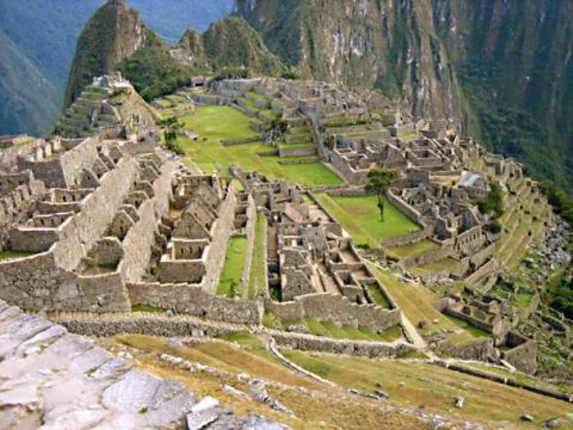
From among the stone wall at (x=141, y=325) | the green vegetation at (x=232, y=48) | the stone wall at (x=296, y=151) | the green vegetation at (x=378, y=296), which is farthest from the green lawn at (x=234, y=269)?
the green vegetation at (x=232, y=48)

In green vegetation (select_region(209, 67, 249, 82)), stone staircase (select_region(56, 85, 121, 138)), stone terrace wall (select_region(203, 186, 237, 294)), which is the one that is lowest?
stone terrace wall (select_region(203, 186, 237, 294))

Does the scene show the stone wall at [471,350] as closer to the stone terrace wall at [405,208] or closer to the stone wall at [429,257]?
the stone wall at [429,257]

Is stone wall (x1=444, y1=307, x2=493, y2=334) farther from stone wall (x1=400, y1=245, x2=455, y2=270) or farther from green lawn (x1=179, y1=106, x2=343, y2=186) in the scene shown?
green lawn (x1=179, y1=106, x2=343, y2=186)

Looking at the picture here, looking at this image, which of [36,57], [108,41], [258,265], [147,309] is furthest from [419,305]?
[108,41]

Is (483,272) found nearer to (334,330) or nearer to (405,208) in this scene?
(405,208)

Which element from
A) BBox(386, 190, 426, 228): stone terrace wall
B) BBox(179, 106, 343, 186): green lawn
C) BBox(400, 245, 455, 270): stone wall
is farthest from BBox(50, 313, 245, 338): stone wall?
BBox(179, 106, 343, 186): green lawn

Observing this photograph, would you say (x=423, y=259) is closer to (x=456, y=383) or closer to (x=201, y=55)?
(x=456, y=383)

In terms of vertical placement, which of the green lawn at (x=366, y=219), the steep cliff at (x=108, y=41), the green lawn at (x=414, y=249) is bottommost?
the green lawn at (x=414, y=249)
